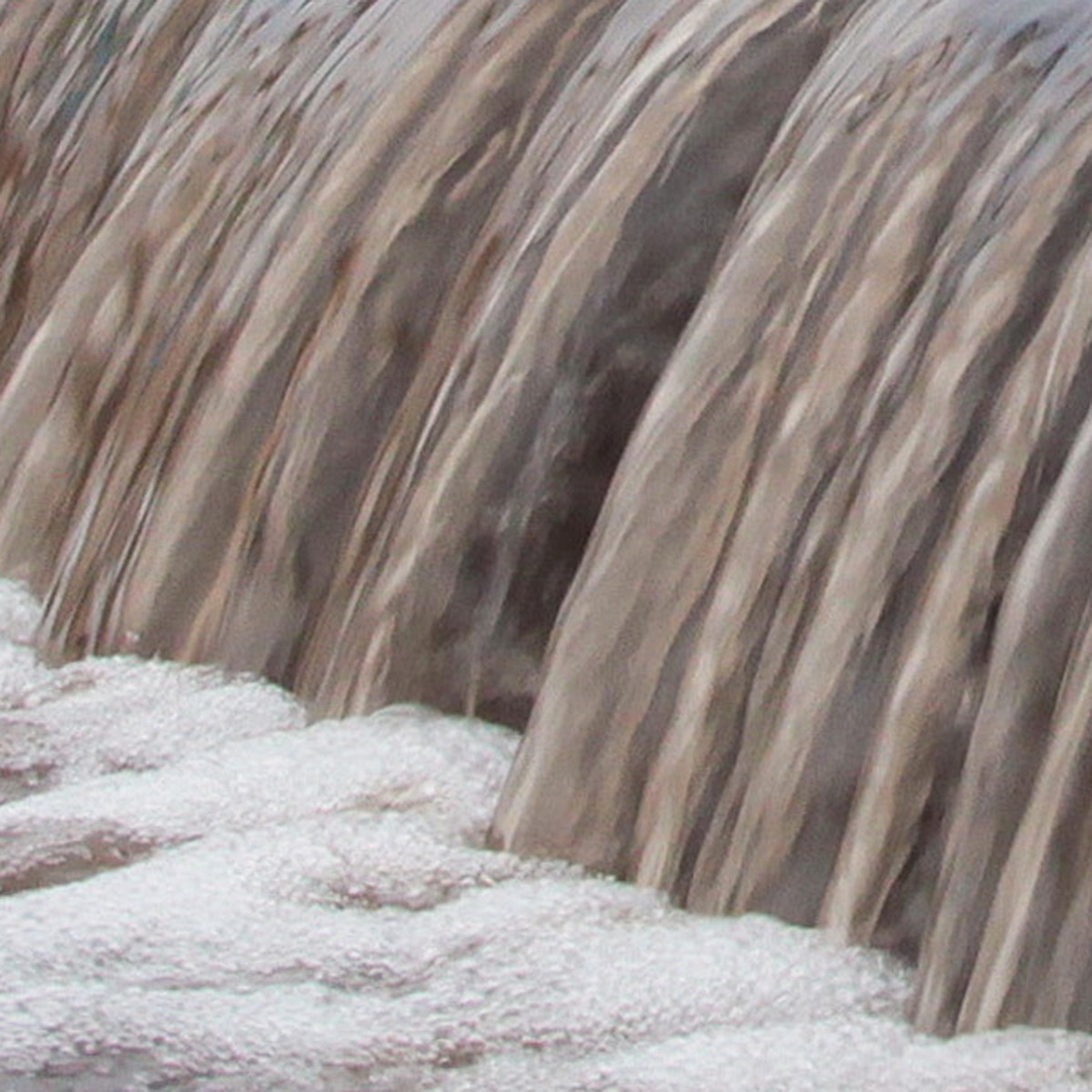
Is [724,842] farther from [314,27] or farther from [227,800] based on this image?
[314,27]

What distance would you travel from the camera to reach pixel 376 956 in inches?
80.9

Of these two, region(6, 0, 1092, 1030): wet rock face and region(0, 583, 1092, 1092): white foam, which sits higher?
region(6, 0, 1092, 1030): wet rock face

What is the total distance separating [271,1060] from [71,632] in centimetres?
123

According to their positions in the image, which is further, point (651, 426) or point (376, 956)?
point (651, 426)

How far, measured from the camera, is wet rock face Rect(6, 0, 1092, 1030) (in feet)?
6.77

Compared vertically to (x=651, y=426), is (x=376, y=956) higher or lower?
lower

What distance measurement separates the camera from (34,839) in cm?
232

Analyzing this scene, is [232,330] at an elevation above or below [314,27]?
below

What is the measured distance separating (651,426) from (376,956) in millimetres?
591

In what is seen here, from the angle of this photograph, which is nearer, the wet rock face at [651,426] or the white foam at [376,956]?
the white foam at [376,956]

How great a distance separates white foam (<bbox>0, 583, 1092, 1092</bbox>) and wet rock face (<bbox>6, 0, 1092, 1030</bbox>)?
0.07 meters

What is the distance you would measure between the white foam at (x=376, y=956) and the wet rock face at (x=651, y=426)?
0.22 ft

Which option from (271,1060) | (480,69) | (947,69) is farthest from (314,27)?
(271,1060)

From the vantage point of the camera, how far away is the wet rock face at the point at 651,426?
6.77ft
